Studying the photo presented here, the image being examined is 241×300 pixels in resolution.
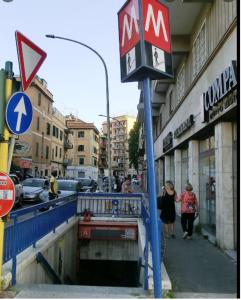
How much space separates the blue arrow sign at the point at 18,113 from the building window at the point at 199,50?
7.71 m

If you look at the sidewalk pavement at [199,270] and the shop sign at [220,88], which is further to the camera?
the shop sign at [220,88]

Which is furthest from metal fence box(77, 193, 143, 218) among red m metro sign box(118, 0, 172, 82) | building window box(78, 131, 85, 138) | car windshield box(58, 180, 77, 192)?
building window box(78, 131, 85, 138)

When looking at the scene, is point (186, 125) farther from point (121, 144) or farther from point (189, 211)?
point (121, 144)

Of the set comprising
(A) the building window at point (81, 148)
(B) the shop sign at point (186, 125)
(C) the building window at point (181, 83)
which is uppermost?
(A) the building window at point (81, 148)

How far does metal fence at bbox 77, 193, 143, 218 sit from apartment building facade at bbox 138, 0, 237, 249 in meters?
2.27

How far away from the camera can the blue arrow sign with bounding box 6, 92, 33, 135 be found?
4.82 meters

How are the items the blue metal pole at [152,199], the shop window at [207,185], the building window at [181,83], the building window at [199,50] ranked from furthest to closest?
the building window at [181,83]
the building window at [199,50]
the shop window at [207,185]
the blue metal pole at [152,199]

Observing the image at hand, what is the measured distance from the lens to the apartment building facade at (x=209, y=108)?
831cm

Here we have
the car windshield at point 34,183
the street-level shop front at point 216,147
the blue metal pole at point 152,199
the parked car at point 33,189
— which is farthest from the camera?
the car windshield at point 34,183

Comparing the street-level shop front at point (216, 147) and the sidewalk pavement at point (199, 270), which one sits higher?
the street-level shop front at point (216, 147)

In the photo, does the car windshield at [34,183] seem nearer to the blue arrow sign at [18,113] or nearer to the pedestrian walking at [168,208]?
the pedestrian walking at [168,208]

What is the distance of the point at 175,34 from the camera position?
13.6 metres

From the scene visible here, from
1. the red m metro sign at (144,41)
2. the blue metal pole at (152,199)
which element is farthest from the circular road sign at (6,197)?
the red m metro sign at (144,41)

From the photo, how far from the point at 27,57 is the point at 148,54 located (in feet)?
6.62
